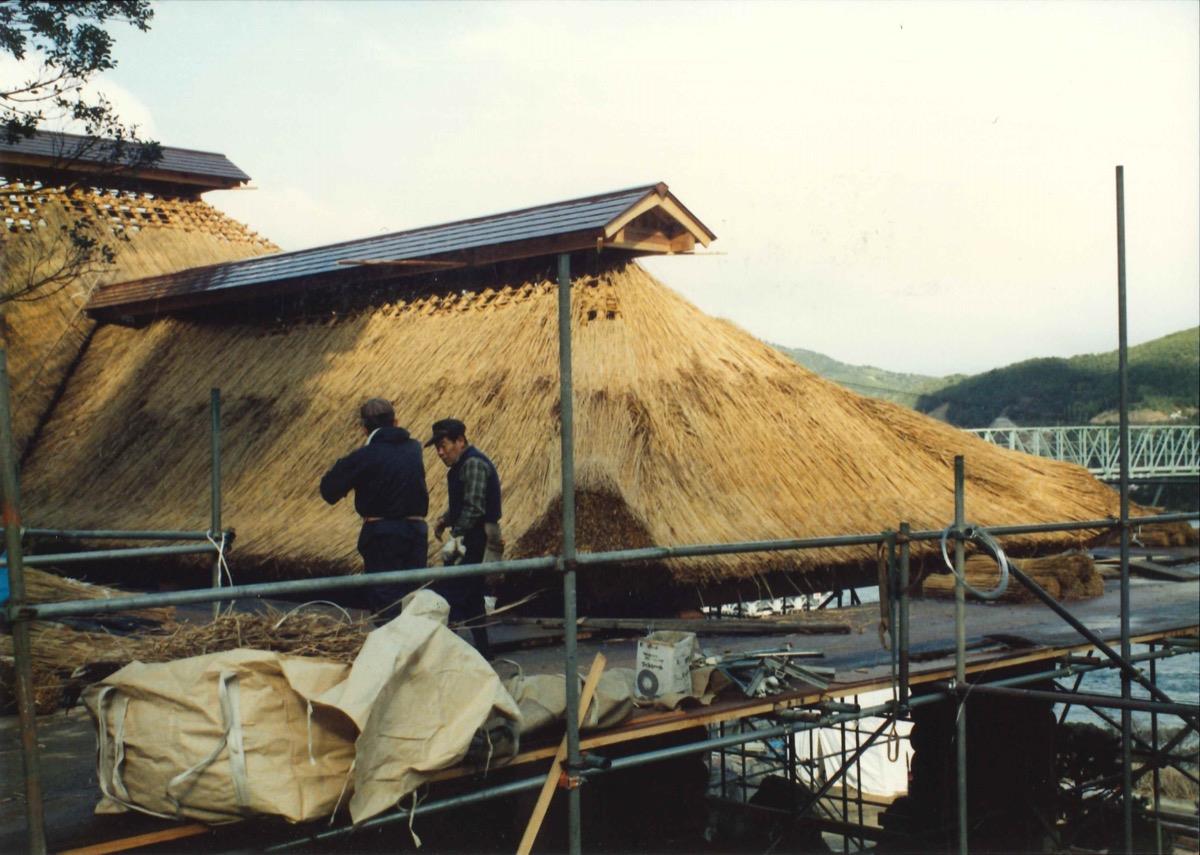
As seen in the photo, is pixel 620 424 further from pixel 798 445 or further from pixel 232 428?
pixel 232 428

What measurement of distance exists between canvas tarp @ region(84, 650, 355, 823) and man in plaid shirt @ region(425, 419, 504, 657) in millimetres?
2773

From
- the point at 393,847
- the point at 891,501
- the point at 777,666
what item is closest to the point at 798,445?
the point at 891,501

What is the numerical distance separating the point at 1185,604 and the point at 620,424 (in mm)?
5561

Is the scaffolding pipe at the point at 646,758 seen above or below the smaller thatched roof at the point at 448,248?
below

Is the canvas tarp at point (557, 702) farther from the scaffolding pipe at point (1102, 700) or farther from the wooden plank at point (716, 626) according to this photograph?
the wooden plank at point (716, 626)

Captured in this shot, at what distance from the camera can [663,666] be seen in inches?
226

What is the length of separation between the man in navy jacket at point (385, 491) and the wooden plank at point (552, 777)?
71.9 inches

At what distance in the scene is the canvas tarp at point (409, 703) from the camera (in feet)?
13.4

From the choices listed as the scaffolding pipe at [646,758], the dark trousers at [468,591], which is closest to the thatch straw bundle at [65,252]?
the dark trousers at [468,591]

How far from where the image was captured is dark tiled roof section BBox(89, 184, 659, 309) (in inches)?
433

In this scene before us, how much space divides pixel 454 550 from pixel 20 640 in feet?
11.4

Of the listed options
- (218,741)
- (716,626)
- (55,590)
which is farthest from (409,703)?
(55,590)

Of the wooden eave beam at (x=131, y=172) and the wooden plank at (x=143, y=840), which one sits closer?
the wooden plank at (x=143, y=840)

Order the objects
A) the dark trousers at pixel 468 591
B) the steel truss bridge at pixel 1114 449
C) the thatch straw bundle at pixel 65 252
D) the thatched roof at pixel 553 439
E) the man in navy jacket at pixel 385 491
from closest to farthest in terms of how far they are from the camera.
Result: 1. the man in navy jacket at pixel 385 491
2. the dark trousers at pixel 468 591
3. the thatched roof at pixel 553 439
4. the thatch straw bundle at pixel 65 252
5. the steel truss bridge at pixel 1114 449
